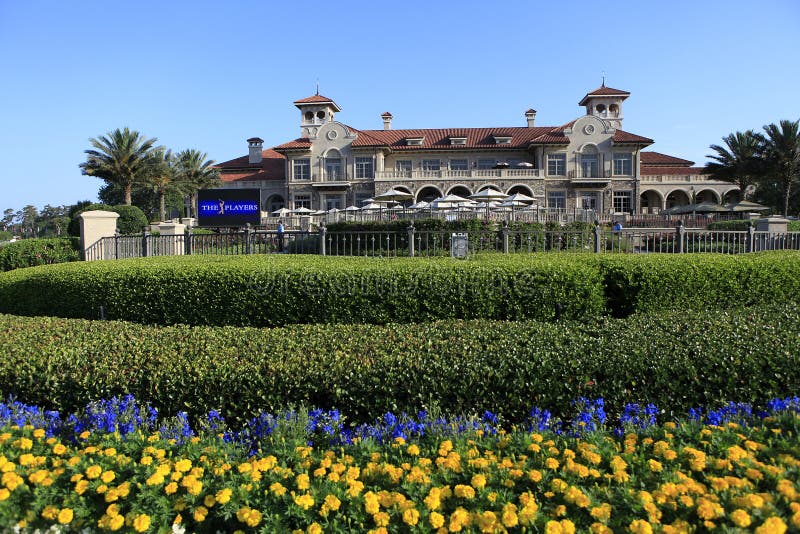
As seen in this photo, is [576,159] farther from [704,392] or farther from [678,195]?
[704,392]

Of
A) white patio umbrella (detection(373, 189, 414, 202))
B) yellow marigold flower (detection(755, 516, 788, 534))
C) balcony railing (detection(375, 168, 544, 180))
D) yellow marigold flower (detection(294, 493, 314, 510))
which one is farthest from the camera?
balcony railing (detection(375, 168, 544, 180))

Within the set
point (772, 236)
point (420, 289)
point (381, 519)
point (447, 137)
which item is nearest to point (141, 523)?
point (381, 519)

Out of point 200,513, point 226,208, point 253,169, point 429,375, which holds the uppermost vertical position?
point 253,169

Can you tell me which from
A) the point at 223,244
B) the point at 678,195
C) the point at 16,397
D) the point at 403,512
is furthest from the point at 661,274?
the point at 678,195

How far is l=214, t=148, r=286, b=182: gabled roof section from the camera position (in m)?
49.8

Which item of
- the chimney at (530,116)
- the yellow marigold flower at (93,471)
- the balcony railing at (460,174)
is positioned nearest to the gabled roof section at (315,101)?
the balcony railing at (460,174)

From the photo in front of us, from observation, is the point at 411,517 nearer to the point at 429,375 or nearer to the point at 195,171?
the point at 429,375

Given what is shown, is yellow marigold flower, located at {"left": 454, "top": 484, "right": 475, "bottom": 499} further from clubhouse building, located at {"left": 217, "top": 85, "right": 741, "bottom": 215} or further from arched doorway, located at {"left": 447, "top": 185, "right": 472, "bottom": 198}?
arched doorway, located at {"left": 447, "top": 185, "right": 472, "bottom": 198}

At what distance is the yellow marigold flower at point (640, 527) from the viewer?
2117 mm

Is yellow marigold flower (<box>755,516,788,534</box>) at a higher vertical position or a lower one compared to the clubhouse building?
lower

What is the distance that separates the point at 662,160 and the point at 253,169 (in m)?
43.1

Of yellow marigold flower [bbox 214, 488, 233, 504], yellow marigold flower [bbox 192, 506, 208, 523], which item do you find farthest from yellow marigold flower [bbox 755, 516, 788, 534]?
yellow marigold flower [bbox 192, 506, 208, 523]

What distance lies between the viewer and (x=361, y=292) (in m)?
6.59

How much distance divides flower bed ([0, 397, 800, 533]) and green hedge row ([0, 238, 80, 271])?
47.8 feet
